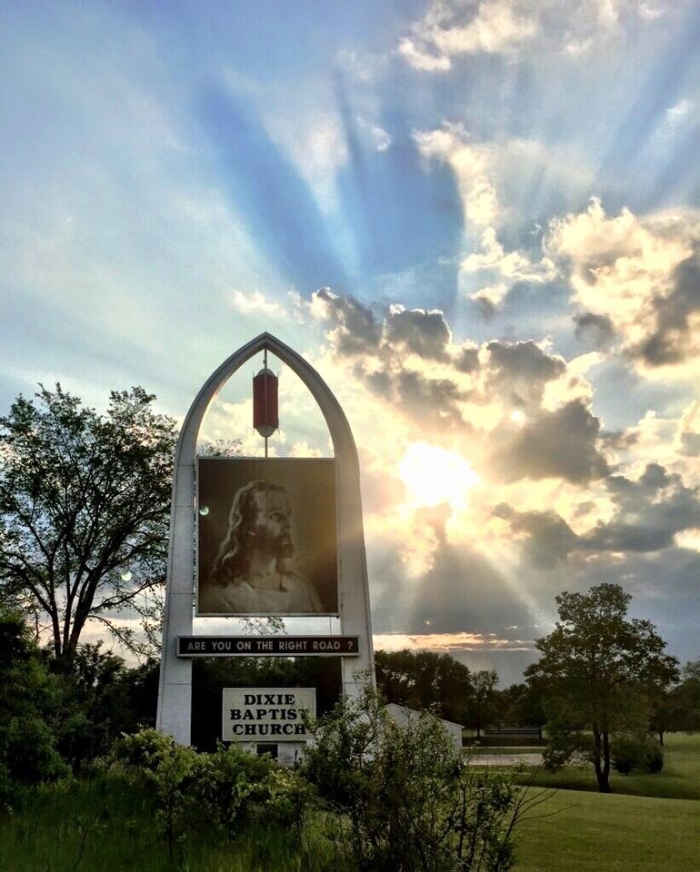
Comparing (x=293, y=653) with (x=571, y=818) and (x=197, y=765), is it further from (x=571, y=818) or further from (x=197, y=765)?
(x=197, y=765)

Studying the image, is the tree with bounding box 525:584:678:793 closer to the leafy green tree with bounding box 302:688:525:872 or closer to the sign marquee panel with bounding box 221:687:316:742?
the sign marquee panel with bounding box 221:687:316:742

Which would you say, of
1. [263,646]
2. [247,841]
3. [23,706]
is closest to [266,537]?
[263,646]

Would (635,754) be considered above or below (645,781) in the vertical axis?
above

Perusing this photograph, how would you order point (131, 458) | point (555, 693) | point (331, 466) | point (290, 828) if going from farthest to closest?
1. point (555, 693)
2. point (131, 458)
3. point (331, 466)
4. point (290, 828)

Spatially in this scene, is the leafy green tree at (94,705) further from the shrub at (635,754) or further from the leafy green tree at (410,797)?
the shrub at (635,754)

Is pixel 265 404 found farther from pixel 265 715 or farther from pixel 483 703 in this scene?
pixel 483 703

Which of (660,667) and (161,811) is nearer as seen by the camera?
(161,811)

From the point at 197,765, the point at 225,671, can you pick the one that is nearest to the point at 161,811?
the point at 197,765

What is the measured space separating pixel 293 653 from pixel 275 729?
183 cm

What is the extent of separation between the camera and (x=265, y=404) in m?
21.3

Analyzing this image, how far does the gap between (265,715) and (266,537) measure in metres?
4.26

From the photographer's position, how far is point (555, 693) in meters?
36.4

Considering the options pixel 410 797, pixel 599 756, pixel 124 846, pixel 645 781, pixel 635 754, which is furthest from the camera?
pixel 645 781

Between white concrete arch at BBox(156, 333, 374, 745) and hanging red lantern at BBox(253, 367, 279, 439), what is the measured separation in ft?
2.14
